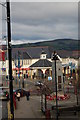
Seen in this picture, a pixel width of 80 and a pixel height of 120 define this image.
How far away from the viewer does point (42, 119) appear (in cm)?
988

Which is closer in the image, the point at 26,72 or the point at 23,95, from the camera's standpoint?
the point at 23,95

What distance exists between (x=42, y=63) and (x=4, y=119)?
4234cm

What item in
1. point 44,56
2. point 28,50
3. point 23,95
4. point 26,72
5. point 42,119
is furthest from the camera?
point 28,50

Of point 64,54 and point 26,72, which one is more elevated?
point 64,54

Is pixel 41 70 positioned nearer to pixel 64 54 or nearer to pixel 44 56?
pixel 44 56

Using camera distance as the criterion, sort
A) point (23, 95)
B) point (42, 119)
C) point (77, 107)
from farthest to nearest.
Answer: point (23, 95) → point (77, 107) → point (42, 119)

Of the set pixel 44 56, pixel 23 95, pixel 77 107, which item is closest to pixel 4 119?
pixel 77 107

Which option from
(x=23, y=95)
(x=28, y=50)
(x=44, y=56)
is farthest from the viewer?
(x=28, y=50)

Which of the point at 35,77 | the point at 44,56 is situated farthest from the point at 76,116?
the point at 44,56

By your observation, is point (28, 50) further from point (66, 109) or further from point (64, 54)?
point (66, 109)

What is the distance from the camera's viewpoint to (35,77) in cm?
4831

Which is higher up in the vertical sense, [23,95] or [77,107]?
[77,107]

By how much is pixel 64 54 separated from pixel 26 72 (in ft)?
60.9

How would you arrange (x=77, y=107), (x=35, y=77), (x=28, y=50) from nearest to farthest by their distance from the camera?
1. (x=77, y=107)
2. (x=35, y=77)
3. (x=28, y=50)
